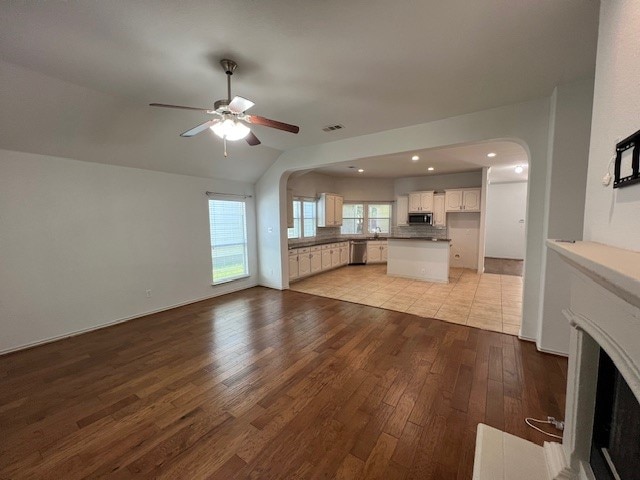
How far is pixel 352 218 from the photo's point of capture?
352 inches

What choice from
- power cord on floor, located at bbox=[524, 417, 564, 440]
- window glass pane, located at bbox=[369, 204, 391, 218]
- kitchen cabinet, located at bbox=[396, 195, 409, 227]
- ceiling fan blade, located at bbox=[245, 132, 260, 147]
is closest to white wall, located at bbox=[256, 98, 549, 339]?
power cord on floor, located at bbox=[524, 417, 564, 440]

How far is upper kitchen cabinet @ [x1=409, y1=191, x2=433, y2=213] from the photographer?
25.5 feet

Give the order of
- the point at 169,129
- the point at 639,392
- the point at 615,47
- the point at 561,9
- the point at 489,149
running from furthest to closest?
the point at 489,149
the point at 169,129
the point at 561,9
the point at 615,47
the point at 639,392

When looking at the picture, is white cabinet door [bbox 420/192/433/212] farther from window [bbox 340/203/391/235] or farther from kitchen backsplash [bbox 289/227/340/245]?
kitchen backsplash [bbox 289/227/340/245]

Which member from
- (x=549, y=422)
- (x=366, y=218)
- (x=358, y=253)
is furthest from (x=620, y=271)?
(x=366, y=218)

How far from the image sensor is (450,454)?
5.49 ft

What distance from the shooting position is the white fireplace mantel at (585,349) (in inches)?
28.9

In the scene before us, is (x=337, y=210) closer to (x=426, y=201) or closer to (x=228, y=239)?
(x=426, y=201)

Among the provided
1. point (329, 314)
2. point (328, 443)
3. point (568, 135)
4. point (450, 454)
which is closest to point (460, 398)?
point (450, 454)

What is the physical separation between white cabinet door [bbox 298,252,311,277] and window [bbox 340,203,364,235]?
8.32 ft

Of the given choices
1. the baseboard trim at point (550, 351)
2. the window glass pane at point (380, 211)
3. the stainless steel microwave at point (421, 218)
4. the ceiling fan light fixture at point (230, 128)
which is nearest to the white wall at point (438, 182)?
the window glass pane at point (380, 211)

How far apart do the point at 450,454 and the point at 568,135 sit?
3.15 meters

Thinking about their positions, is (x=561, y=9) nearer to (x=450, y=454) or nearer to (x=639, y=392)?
(x=639, y=392)

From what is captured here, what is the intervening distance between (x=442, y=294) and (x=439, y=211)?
3.47 metres
